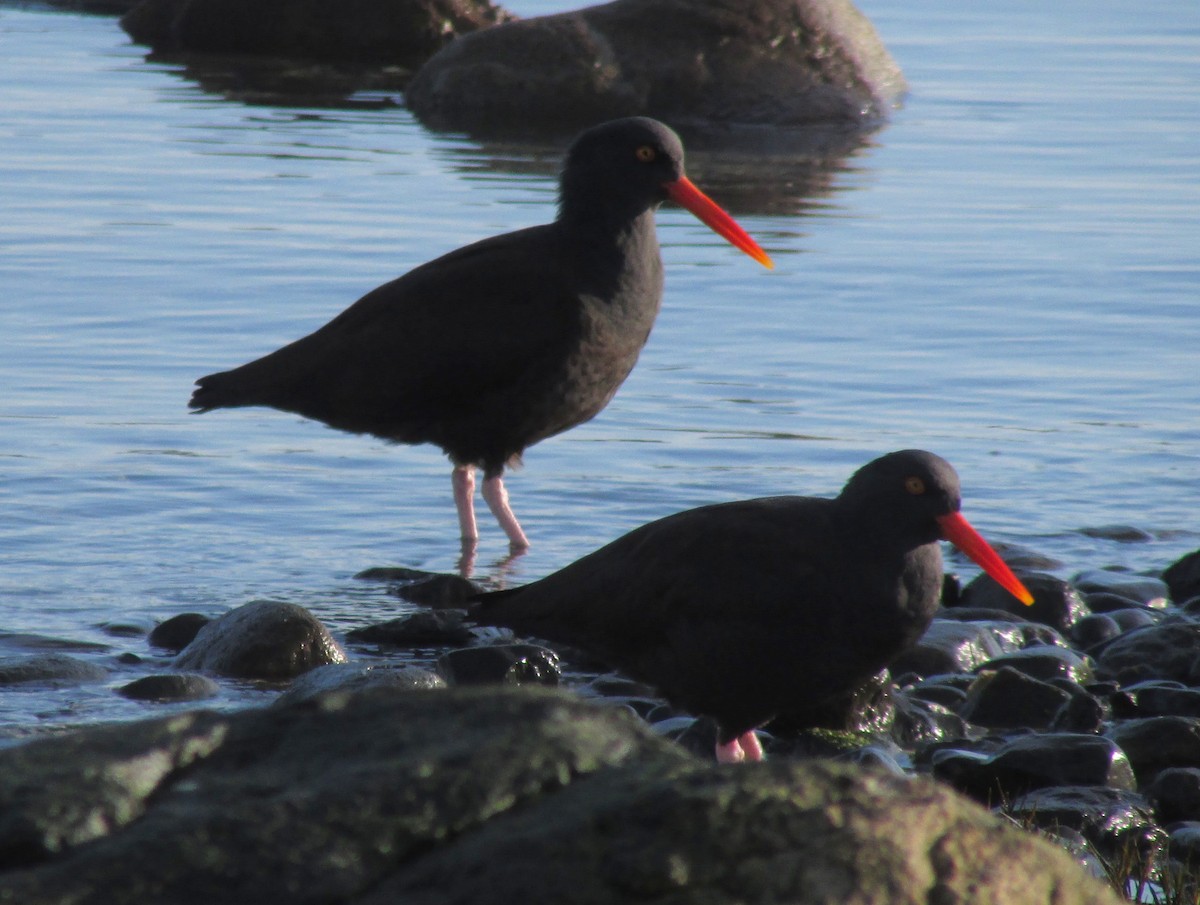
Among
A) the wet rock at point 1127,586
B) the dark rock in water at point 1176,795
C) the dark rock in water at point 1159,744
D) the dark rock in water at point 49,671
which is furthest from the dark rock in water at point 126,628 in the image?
the wet rock at point 1127,586

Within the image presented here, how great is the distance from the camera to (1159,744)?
452cm

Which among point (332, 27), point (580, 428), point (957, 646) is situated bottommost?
point (580, 428)

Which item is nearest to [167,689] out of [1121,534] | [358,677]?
[358,677]

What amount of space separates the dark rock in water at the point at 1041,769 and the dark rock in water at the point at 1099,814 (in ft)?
0.26

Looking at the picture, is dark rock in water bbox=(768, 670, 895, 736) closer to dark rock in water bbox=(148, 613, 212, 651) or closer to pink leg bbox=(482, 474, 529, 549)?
dark rock in water bbox=(148, 613, 212, 651)

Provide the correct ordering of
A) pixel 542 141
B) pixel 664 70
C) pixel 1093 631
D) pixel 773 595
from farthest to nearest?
pixel 664 70 → pixel 542 141 → pixel 1093 631 → pixel 773 595

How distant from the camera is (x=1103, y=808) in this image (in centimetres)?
400

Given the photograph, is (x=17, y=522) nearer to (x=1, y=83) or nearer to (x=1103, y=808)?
(x=1103, y=808)

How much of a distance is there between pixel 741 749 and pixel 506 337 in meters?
2.12

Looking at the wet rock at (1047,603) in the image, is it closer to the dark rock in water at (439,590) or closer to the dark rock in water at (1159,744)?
the dark rock in water at (1159,744)

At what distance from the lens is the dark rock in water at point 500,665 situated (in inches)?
188

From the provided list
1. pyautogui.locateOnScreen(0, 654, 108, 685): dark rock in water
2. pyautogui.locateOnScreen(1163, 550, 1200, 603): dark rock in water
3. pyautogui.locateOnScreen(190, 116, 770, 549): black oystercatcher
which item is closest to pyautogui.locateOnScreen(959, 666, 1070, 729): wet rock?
pyautogui.locateOnScreen(1163, 550, 1200, 603): dark rock in water

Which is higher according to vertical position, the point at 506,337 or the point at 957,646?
the point at 506,337

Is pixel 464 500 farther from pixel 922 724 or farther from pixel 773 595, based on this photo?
pixel 773 595
